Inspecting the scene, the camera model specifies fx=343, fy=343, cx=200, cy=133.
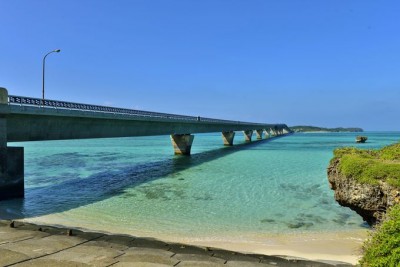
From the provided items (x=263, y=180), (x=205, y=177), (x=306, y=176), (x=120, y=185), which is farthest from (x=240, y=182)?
(x=120, y=185)

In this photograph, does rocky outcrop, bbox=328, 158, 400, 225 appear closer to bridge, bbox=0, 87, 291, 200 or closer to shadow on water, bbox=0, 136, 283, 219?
shadow on water, bbox=0, 136, 283, 219

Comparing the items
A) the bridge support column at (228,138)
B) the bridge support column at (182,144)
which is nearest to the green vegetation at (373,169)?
the bridge support column at (182,144)

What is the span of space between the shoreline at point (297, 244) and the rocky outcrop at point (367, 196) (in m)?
1.24

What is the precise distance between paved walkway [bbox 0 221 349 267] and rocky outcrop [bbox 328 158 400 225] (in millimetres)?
2248

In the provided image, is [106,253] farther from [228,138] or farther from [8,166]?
[228,138]

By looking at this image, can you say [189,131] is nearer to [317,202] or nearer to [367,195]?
[317,202]

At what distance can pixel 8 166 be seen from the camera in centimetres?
1895

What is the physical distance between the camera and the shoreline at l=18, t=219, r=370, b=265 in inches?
396

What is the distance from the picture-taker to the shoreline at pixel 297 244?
10047mm

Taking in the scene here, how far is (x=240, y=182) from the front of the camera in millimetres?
25750

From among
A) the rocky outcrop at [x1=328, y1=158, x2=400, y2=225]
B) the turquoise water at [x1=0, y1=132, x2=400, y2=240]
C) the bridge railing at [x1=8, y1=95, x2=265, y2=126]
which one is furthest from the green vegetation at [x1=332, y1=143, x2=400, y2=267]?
the bridge railing at [x1=8, y1=95, x2=265, y2=126]

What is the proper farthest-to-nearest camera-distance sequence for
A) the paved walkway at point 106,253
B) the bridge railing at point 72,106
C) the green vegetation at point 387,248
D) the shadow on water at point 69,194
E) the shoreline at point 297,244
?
1. the bridge railing at point 72,106
2. the shadow on water at point 69,194
3. the shoreline at point 297,244
4. the paved walkway at point 106,253
5. the green vegetation at point 387,248

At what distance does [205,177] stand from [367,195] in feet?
65.2

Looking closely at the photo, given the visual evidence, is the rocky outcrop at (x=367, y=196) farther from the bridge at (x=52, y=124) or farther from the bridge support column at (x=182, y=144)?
the bridge support column at (x=182, y=144)
